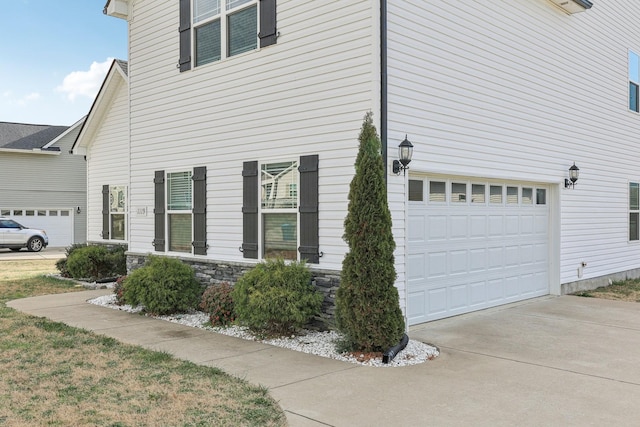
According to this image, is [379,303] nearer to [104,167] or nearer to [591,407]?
[591,407]

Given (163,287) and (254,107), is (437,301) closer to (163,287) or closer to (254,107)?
(254,107)

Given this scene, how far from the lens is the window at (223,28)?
8297 millimetres

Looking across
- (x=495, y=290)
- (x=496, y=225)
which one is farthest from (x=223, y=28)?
(x=495, y=290)

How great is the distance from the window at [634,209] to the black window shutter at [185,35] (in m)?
10.1

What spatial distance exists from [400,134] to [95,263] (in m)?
8.98

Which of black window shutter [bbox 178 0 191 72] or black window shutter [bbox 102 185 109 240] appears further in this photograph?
black window shutter [bbox 102 185 109 240]

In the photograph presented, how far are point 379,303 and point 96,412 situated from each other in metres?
2.87

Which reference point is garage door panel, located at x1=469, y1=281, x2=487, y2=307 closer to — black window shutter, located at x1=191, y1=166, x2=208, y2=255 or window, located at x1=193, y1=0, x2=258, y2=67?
black window shutter, located at x1=191, y1=166, x2=208, y2=255

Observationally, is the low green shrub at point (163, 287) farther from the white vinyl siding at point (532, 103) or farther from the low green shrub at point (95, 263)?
the low green shrub at point (95, 263)

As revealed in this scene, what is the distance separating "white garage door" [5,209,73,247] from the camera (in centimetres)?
2494

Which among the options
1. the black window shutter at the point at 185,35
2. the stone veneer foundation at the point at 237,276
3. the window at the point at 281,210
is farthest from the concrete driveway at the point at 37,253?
the window at the point at 281,210

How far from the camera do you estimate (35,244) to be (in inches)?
915

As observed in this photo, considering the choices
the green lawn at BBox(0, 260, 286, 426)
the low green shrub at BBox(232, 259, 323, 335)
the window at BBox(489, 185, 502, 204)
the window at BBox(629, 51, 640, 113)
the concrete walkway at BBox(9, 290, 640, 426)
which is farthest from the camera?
the window at BBox(629, 51, 640, 113)

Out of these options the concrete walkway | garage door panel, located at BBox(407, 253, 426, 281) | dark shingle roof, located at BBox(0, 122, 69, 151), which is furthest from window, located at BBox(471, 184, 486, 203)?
dark shingle roof, located at BBox(0, 122, 69, 151)
